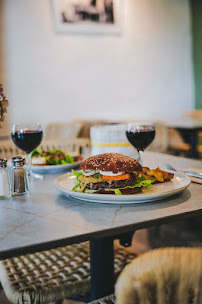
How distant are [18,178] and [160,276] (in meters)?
0.64

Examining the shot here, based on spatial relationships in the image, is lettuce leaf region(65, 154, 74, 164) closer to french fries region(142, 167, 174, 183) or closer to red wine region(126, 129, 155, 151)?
red wine region(126, 129, 155, 151)

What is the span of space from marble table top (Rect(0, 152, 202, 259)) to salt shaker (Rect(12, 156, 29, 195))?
27 millimetres

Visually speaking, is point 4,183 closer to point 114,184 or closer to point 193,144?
point 114,184

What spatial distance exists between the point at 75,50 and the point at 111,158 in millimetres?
3594

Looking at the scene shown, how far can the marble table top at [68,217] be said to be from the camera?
71 cm

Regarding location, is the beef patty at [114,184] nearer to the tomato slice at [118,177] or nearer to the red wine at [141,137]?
the tomato slice at [118,177]

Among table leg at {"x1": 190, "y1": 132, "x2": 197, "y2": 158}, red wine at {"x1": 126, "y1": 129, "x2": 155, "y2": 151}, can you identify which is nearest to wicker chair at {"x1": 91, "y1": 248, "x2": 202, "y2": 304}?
red wine at {"x1": 126, "y1": 129, "x2": 155, "y2": 151}

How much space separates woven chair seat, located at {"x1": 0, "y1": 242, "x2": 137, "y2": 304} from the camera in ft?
3.69

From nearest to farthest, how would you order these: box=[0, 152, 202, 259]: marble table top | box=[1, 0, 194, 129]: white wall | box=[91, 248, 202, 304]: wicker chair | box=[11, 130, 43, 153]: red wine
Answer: box=[91, 248, 202, 304]: wicker chair, box=[0, 152, 202, 259]: marble table top, box=[11, 130, 43, 153]: red wine, box=[1, 0, 194, 129]: white wall

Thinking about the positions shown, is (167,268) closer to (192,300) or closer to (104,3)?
(192,300)

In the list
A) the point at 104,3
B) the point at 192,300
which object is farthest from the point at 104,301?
the point at 104,3

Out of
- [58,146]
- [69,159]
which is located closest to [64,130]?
[58,146]

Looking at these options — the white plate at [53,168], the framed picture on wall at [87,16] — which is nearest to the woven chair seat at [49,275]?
the white plate at [53,168]

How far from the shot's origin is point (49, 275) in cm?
122
